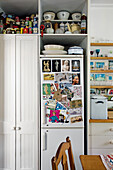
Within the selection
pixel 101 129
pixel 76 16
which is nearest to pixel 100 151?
pixel 101 129

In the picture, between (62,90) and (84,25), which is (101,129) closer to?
(62,90)

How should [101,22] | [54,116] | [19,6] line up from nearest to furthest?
[54,116]
[19,6]
[101,22]

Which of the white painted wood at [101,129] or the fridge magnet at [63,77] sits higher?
the fridge magnet at [63,77]

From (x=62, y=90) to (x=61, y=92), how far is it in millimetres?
29

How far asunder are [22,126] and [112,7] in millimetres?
2251

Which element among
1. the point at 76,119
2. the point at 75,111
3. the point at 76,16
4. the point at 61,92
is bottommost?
the point at 76,119

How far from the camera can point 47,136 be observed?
216 centimetres

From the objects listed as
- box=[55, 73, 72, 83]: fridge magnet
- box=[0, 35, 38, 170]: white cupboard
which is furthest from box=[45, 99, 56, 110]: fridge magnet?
box=[55, 73, 72, 83]: fridge magnet

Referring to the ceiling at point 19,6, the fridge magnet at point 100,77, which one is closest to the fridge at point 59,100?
the fridge magnet at point 100,77

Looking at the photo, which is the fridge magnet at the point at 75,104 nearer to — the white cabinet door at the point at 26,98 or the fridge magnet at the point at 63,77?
the fridge magnet at the point at 63,77

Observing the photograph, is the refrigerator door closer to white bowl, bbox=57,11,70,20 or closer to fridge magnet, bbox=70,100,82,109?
fridge magnet, bbox=70,100,82,109

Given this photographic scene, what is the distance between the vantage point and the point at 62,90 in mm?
2162

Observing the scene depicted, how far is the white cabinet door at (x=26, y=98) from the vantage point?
7.24ft

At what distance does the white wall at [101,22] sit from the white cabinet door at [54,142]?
1.53 m
